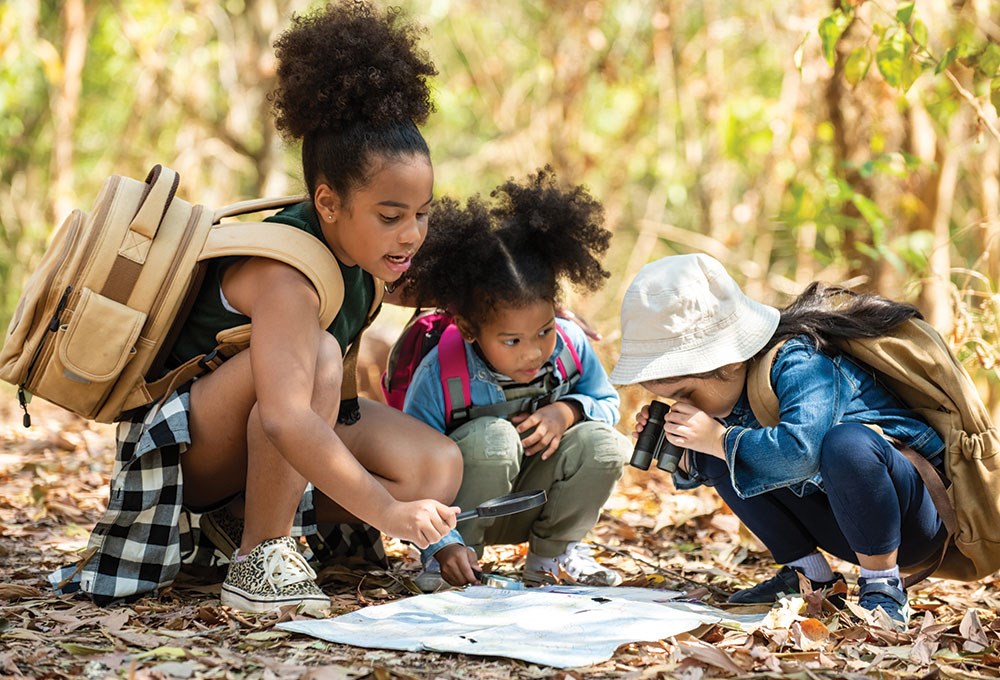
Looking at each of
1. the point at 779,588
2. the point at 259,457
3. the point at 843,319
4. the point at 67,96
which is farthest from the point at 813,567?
the point at 67,96

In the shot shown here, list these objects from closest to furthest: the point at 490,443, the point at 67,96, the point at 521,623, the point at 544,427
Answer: the point at 521,623 → the point at 490,443 → the point at 544,427 → the point at 67,96

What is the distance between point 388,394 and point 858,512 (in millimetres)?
1538

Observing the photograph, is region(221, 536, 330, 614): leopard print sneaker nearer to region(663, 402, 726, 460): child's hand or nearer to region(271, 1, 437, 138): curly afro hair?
region(663, 402, 726, 460): child's hand

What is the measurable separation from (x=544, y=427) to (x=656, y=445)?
16.5 inches

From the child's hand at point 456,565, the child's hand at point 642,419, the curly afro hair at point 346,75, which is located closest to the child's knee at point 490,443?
the child's hand at point 456,565

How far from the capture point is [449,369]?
10.5 ft

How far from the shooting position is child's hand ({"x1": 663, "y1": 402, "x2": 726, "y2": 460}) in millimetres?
2670

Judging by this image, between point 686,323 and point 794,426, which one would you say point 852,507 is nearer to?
point 794,426

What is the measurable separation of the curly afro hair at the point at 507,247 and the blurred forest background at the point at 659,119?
1.78ft

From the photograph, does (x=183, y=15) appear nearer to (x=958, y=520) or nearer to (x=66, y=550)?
(x=66, y=550)

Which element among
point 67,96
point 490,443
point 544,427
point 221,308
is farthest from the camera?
point 67,96

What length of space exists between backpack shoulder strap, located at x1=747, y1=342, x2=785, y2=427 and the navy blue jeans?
0.17 metres

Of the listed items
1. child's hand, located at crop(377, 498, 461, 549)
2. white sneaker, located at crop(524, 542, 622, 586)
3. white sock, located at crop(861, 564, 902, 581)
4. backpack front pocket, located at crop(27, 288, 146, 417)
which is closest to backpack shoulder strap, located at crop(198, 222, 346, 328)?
backpack front pocket, located at crop(27, 288, 146, 417)

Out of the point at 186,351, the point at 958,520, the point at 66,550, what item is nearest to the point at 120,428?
the point at 186,351
